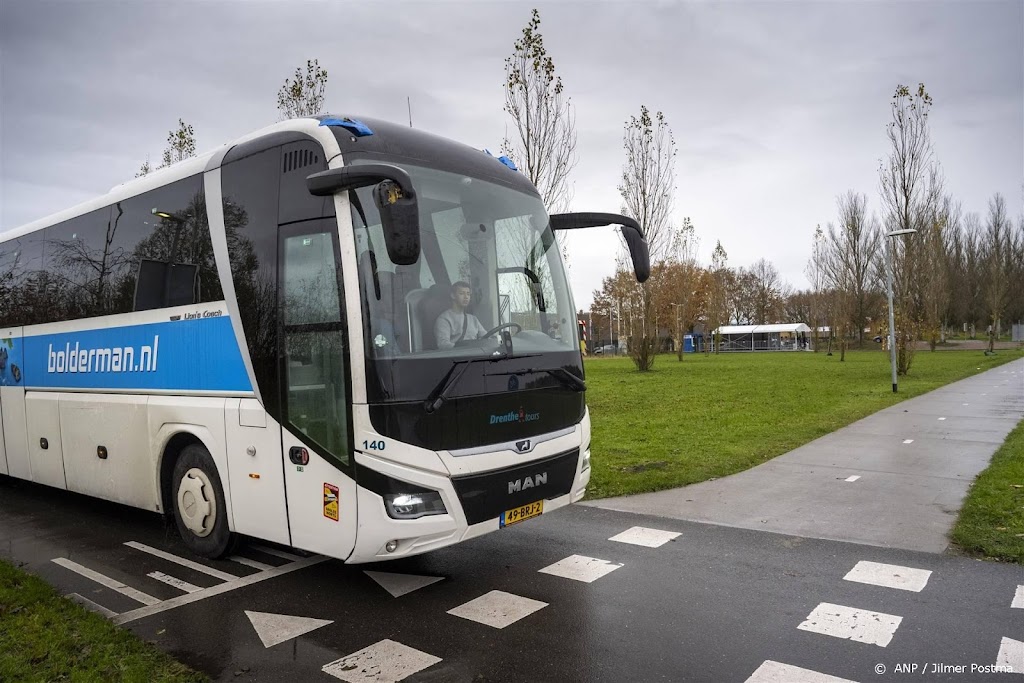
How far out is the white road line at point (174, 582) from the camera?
5523 millimetres

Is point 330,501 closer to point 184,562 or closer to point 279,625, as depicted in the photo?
point 279,625

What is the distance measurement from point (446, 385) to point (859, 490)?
5720mm

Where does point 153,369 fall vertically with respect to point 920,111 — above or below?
below

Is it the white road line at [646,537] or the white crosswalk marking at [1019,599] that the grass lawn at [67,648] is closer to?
the white road line at [646,537]

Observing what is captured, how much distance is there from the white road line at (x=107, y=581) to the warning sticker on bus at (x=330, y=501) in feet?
5.05

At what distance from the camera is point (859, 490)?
8.28m

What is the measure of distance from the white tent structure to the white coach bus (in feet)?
257

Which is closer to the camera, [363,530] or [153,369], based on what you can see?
[363,530]

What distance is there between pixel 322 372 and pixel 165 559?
2775 mm

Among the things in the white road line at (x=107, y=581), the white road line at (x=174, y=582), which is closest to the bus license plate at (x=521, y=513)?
the white road line at (x=174, y=582)

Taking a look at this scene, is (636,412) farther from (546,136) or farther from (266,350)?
(266,350)

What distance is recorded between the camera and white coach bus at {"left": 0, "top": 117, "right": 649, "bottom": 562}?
4773 mm

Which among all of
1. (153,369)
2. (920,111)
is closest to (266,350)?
(153,369)

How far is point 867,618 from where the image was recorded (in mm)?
4695
